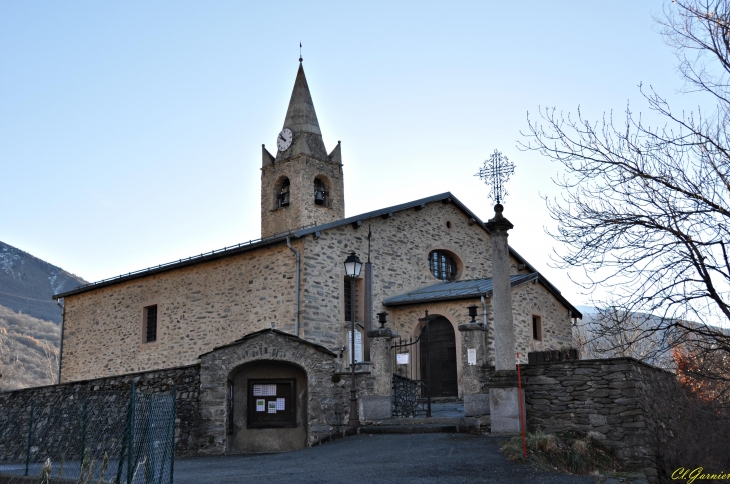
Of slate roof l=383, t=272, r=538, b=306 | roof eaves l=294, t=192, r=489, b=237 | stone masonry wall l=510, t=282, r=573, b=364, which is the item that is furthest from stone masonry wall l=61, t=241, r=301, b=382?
stone masonry wall l=510, t=282, r=573, b=364

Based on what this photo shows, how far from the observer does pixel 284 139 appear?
30.2 meters

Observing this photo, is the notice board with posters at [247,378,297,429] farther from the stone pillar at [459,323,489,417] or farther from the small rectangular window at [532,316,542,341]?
the small rectangular window at [532,316,542,341]

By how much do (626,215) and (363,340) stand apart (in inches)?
477

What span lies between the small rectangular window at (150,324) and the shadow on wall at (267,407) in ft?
31.3

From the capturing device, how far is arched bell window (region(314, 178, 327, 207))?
94.1 feet

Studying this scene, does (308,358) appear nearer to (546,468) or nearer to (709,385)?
(546,468)

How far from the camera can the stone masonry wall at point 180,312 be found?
20594mm

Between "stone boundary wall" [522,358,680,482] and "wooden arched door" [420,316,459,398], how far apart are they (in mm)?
7620

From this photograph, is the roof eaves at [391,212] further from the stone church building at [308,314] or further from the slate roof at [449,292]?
the slate roof at [449,292]

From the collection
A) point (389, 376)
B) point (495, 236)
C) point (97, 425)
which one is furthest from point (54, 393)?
point (495, 236)

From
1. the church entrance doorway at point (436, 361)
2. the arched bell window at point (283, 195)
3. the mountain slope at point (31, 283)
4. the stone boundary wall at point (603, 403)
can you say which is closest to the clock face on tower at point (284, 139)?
the arched bell window at point (283, 195)

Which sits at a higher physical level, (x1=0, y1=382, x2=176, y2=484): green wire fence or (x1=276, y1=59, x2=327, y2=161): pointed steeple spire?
(x1=276, y1=59, x2=327, y2=161): pointed steeple spire

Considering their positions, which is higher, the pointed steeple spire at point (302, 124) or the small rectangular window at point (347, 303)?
the pointed steeple spire at point (302, 124)

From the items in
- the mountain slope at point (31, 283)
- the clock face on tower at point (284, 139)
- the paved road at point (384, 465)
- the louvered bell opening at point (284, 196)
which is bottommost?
the paved road at point (384, 465)
